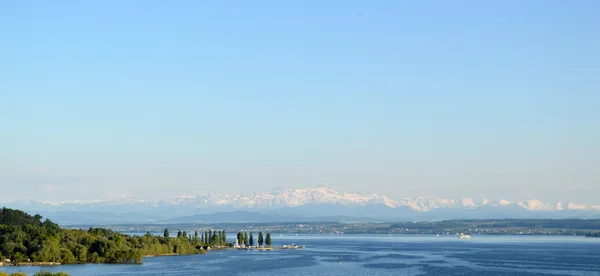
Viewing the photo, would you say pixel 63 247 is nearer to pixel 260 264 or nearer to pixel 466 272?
pixel 260 264

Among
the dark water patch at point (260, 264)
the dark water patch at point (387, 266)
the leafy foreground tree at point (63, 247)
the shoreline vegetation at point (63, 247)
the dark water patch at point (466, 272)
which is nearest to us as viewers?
the dark water patch at point (466, 272)

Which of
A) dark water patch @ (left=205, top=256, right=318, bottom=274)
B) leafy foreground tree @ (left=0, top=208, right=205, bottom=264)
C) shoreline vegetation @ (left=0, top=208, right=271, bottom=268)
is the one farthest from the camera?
dark water patch @ (left=205, top=256, right=318, bottom=274)

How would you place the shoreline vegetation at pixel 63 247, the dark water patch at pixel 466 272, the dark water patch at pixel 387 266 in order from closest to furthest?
the dark water patch at pixel 466 272 → the shoreline vegetation at pixel 63 247 → the dark water patch at pixel 387 266

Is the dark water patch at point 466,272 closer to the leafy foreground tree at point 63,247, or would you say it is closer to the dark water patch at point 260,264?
the dark water patch at point 260,264

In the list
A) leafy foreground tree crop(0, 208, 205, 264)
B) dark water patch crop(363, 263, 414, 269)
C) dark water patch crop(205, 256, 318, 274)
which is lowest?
dark water patch crop(363, 263, 414, 269)

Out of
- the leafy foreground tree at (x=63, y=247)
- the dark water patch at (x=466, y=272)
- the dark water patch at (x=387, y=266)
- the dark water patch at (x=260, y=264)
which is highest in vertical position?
the leafy foreground tree at (x=63, y=247)

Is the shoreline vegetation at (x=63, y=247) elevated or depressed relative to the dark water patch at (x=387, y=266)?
elevated

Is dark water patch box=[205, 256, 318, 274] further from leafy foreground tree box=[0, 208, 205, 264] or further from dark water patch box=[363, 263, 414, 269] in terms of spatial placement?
leafy foreground tree box=[0, 208, 205, 264]

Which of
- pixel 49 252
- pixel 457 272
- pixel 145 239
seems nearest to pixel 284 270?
pixel 457 272

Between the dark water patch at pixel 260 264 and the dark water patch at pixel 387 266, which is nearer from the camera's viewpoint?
the dark water patch at pixel 260 264

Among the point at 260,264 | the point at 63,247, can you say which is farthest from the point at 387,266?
the point at 63,247

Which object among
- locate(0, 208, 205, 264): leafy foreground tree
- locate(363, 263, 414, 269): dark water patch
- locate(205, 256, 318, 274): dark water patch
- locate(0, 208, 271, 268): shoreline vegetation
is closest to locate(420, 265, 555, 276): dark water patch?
locate(363, 263, 414, 269): dark water patch

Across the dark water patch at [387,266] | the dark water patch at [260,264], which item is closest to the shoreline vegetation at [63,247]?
the dark water patch at [260,264]

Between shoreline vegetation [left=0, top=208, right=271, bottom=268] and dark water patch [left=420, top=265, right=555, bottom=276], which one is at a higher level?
shoreline vegetation [left=0, top=208, right=271, bottom=268]
